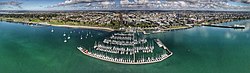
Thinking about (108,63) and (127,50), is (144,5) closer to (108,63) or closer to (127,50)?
(127,50)

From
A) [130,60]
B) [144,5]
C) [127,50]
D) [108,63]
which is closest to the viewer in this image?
[108,63]

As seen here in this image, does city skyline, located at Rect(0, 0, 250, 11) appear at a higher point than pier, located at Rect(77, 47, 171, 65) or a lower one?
higher

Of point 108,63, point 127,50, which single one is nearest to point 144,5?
point 127,50

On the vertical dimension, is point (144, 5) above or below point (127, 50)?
A: above

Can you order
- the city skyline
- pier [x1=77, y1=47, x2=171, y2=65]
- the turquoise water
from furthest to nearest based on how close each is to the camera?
the city skyline, pier [x1=77, y1=47, x2=171, y2=65], the turquoise water

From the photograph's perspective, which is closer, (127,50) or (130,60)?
(130,60)

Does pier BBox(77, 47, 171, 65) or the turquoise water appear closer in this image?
the turquoise water

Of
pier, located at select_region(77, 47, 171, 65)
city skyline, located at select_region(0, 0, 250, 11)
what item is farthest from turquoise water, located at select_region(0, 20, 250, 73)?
city skyline, located at select_region(0, 0, 250, 11)

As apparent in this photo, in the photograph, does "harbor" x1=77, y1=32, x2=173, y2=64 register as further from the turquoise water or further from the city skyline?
the city skyline

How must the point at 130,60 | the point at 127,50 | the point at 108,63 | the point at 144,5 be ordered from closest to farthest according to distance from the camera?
the point at 108,63
the point at 130,60
the point at 127,50
the point at 144,5
